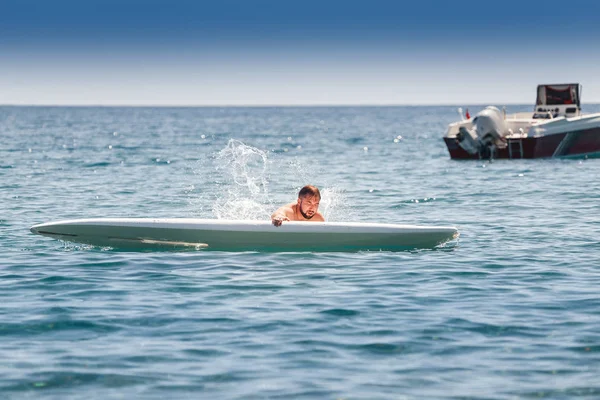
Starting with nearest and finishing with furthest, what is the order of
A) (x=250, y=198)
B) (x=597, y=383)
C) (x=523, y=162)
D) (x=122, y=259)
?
1. (x=597, y=383)
2. (x=122, y=259)
3. (x=250, y=198)
4. (x=523, y=162)

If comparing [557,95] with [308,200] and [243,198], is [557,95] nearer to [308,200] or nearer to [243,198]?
[243,198]

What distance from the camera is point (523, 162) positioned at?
124 ft

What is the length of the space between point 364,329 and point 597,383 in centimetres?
255

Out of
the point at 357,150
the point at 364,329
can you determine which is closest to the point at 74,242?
the point at 364,329

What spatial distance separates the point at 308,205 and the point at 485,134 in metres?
25.9

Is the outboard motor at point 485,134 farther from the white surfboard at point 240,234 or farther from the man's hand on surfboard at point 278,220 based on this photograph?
the man's hand on surfboard at point 278,220

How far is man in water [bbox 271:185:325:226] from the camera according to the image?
13919 mm

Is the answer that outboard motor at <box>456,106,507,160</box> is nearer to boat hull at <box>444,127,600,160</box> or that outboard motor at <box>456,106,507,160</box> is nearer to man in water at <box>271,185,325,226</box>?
boat hull at <box>444,127,600,160</box>

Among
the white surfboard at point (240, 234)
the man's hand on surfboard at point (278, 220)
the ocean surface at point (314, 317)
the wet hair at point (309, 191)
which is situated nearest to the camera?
the ocean surface at point (314, 317)

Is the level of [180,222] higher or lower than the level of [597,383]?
higher

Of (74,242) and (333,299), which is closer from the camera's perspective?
(333,299)

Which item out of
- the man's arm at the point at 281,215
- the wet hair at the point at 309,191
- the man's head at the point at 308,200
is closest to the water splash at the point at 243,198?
the man's arm at the point at 281,215

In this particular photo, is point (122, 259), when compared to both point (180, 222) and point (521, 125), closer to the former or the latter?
point (180, 222)

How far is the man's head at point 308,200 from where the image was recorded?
14.0 m
